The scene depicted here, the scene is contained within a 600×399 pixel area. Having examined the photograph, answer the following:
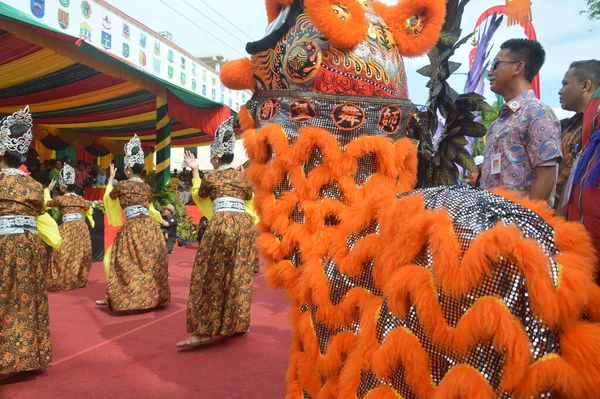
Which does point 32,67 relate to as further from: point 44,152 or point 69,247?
point 44,152

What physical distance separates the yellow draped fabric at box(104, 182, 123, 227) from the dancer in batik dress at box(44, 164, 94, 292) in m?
1.51

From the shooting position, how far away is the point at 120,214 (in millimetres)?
5727

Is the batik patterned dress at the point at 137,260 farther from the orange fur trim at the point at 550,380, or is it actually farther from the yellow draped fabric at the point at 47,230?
the orange fur trim at the point at 550,380

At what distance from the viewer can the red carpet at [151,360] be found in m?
3.04

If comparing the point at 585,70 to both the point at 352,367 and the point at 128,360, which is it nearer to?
the point at 352,367

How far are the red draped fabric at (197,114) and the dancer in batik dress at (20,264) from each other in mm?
7810

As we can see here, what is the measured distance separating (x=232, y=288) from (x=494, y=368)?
11.7 feet

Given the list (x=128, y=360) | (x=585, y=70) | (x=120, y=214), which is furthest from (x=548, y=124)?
(x=120, y=214)

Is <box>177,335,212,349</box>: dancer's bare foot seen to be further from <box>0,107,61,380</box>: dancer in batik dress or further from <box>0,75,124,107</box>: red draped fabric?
<box>0,75,124,107</box>: red draped fabric

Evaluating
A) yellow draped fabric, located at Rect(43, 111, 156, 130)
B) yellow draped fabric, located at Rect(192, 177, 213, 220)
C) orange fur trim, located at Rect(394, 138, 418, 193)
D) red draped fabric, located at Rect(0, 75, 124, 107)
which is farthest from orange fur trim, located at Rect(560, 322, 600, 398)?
yellow draped fabric, located at Rect(43, 111, 156, 130)

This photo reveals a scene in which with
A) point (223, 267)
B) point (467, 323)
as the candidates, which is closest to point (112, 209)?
point (223, 267)

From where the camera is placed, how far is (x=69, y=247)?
267 inches

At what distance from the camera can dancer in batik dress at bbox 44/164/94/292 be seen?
21.6 ft

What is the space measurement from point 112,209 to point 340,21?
15.5ft
